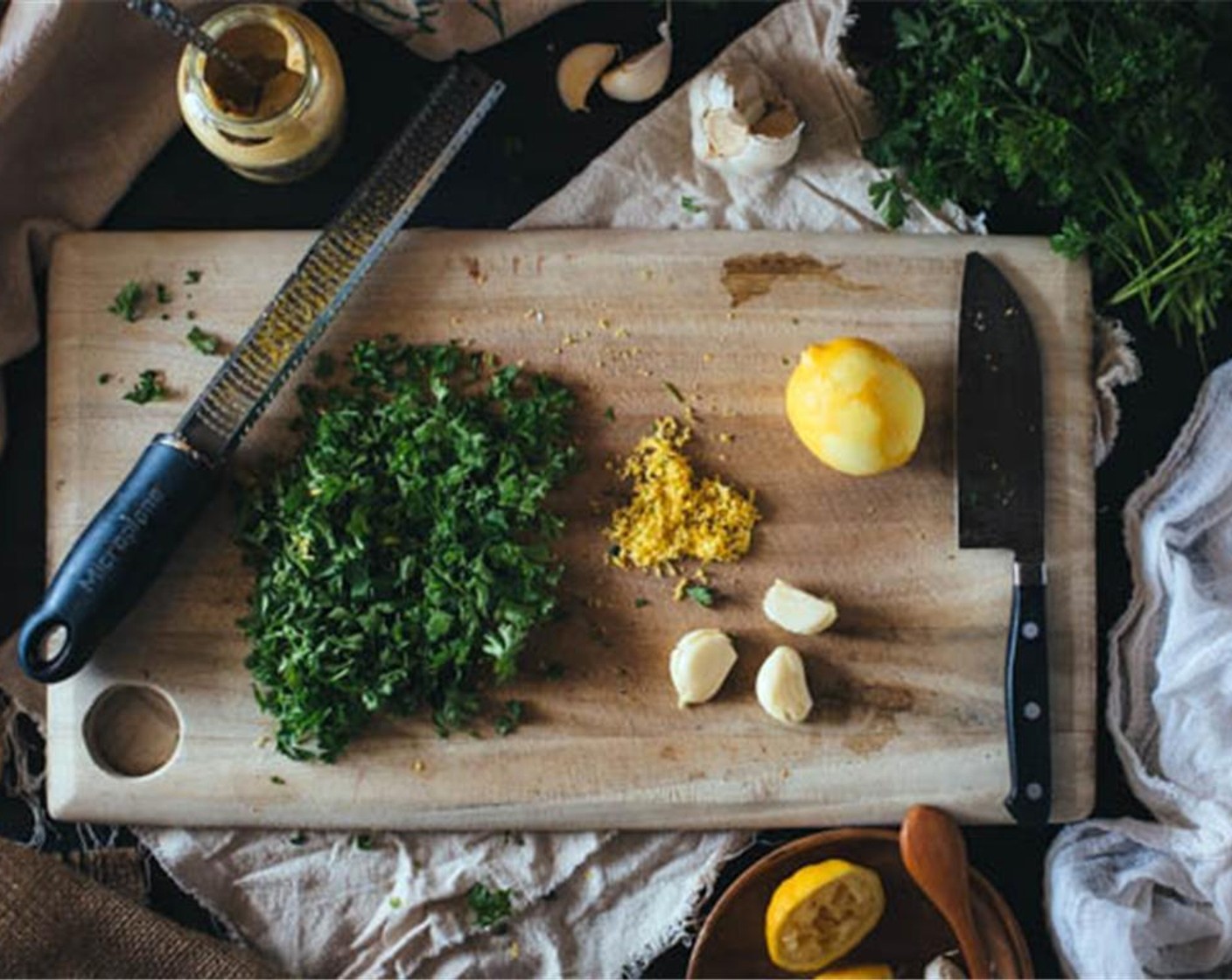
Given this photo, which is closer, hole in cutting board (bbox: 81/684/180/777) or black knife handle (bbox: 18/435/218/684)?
black knife handle (bbox: 18/435/218/684)

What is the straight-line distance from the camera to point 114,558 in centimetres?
168

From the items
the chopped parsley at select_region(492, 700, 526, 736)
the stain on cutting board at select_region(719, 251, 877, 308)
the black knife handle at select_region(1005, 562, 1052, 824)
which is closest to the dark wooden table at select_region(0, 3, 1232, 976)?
the black knife handle at select_region(1005, 562, 1052, 824)

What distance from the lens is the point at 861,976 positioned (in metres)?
1.80

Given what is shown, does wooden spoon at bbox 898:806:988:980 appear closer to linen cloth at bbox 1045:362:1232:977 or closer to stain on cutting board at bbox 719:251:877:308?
linen cloth at bbox 1045:362:1232:977

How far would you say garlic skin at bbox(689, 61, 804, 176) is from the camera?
1.81 metres

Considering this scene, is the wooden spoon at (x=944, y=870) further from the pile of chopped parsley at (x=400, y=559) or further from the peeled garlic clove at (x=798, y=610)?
the pile of chopped parsley at (x=400, y=559)

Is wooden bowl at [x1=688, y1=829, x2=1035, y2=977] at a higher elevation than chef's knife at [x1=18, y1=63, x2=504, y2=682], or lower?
lower

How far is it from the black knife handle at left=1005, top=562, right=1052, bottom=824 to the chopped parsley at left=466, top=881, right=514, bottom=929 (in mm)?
591

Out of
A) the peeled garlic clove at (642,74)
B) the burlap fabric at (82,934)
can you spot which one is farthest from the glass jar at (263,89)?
the burlap fabric at (82,934)

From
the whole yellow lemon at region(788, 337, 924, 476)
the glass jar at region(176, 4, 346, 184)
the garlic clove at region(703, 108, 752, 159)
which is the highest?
the glass jar at region(176, 4, 346, 184)

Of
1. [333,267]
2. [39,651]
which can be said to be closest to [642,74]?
[333,267]

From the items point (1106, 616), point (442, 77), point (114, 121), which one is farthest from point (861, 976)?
point (114, 121)

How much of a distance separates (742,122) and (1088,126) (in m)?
0.39

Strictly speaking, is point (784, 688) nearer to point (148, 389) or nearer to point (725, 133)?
point (725, 133)
